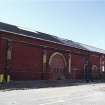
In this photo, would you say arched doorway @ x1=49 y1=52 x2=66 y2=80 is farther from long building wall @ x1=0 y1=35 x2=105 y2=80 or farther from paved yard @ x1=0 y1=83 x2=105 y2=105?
paved yard @ x1=0 y1=83 x2=105 y2=105

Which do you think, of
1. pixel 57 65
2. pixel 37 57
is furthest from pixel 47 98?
pixel 57 65

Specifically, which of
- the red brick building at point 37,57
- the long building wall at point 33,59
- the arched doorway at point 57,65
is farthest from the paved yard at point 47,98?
the arched doorway at point 57,65

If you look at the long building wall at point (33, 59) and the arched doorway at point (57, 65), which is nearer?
the long building wall at point (33, 59)

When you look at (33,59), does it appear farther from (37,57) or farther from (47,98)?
(47,98)

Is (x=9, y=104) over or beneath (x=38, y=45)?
beneath

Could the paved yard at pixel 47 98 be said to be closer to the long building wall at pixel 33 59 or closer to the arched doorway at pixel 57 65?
the long building wall at pixel 33 59

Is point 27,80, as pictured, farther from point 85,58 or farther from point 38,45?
point 85,58

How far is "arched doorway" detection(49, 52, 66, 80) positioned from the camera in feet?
112

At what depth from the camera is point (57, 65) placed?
35375 mm

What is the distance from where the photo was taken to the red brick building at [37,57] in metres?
27.6

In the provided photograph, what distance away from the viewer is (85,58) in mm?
42000

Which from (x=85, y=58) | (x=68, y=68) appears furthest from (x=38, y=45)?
(x=85, y=58)

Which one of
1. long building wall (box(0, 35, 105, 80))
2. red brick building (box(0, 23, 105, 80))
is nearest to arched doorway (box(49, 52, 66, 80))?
red brick building (box(0, 23, 105, 80))

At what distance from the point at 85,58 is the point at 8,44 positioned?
57.7ft
